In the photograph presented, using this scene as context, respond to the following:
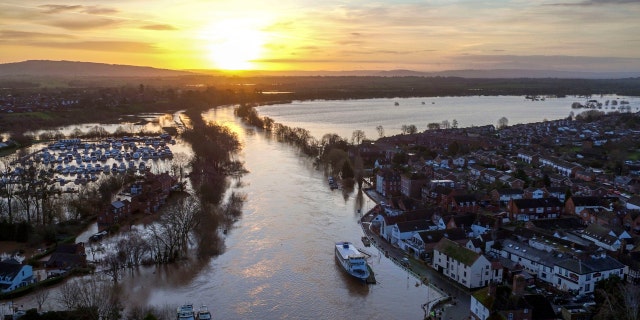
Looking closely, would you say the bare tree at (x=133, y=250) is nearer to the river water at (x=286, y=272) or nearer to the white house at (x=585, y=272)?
the river water at (x=286, y=272)

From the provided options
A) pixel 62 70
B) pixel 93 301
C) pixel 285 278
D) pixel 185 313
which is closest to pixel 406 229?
pixel 285 278

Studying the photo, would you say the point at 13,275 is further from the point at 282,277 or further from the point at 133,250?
the point at 282,277

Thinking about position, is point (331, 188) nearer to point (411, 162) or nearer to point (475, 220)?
point (411, 162)

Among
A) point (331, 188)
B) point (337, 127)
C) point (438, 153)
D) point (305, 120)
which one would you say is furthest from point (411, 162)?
point (305, 120)

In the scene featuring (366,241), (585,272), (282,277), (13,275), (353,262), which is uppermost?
(585,272)

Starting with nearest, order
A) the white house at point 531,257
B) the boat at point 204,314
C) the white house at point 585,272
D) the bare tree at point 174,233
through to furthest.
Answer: the boat at point 204,314 < the white house at point 585,272 < the white house at point 531,257 < the bare tree at point 174,233

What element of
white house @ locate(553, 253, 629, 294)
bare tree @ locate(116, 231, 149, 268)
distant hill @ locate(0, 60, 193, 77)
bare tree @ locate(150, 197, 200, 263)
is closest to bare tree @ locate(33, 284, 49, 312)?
bare tree @ locate(116, 231, 149, 268)

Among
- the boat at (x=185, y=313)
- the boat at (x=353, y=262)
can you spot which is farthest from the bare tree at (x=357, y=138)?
the boat at (x=185, y=313)
